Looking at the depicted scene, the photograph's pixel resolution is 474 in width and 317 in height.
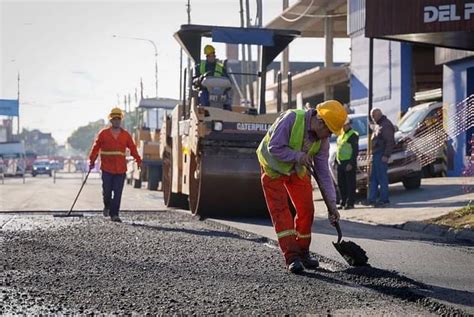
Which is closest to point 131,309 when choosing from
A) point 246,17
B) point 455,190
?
point 455,190

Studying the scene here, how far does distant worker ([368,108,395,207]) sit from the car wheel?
8.63 ft

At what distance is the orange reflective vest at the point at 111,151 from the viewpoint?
44.1 feet

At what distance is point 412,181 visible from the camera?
18500mm

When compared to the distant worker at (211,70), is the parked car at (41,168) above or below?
below

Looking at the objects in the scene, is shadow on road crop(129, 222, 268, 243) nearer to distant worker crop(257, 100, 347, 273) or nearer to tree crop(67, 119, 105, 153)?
distant worker crop(257, 100, 347, 273)

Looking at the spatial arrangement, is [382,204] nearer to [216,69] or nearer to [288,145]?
[216,69]

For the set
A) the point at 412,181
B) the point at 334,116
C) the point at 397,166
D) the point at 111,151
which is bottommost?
the point at 412,181

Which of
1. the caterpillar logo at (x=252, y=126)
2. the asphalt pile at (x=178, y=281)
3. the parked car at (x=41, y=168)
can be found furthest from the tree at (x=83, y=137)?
the asphalt pile at (x=178, y=281)

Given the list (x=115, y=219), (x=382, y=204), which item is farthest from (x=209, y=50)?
(x=382, y=204)

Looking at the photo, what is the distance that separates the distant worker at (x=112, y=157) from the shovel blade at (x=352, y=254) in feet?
20.3

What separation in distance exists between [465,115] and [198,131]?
7905 mm

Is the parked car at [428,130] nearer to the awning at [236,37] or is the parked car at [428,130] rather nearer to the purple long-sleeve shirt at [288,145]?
the awning at [236,37]

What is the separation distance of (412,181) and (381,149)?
326 cm

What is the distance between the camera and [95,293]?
6297 millimetres
